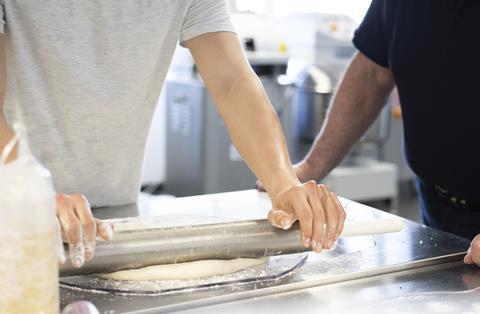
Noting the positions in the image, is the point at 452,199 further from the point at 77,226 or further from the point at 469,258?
the point at 77,226

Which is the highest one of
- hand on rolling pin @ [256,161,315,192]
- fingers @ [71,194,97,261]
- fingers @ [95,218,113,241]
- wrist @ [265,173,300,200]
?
fingers @ [71,194,97,261]

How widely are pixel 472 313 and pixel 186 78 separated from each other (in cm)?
299

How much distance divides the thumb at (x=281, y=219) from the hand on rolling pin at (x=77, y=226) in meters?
0.29

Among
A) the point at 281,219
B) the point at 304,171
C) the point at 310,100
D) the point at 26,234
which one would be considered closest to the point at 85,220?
the point at 26,234

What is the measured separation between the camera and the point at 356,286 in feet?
3.22

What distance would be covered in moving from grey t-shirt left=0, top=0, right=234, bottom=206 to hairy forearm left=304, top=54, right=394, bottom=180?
1.77 feet

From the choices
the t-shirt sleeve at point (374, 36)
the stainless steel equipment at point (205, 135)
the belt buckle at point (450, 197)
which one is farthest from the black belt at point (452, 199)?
the stainless steel equipment at point (205, 135)

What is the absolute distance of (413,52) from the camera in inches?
61.5

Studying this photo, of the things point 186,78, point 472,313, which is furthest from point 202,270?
point 186,78

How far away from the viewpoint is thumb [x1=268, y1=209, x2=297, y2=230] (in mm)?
1007

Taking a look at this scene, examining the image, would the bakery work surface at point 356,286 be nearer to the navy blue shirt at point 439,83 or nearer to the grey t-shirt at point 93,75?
the grey t-shirt at point 93,75

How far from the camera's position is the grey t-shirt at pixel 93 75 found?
1.17 metres

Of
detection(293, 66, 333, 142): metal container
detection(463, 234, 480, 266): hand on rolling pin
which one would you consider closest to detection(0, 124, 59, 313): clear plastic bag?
detection(463, 234, 480, 266): hand on rolling pin

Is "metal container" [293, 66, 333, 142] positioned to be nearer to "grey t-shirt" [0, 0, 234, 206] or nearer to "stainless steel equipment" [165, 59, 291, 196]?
"stainless steel equipment" [165, 59, 291, 196]
